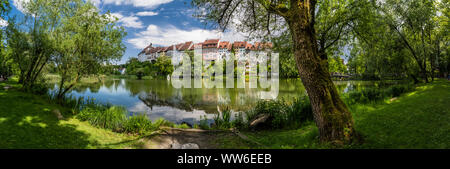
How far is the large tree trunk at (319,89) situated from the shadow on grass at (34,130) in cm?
626

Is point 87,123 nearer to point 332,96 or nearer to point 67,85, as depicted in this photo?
point 67,85

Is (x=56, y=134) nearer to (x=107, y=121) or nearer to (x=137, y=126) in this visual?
(x=107, y=121)

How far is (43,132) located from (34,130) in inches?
11.0

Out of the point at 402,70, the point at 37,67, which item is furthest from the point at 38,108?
the point at 402,70

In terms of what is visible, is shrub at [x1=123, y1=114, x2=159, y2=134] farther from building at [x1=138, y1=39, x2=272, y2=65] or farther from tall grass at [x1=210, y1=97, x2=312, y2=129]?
building at [x1=138, y1=39, x2=272, y2=65]

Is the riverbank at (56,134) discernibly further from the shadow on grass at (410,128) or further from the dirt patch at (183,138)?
the shadow on grass at (410,128)

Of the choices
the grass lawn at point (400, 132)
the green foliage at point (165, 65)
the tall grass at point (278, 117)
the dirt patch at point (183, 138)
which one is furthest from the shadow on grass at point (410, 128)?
the green foliage at point (165, 65)

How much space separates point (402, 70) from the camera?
21828 millimetres

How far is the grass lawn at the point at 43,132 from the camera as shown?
17.1ft

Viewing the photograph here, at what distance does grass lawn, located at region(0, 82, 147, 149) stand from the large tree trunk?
17.3 ft

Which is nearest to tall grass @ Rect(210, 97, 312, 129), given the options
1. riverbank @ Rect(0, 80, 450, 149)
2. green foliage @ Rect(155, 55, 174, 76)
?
riverbank @ Rect(0, 80, 450, 149)

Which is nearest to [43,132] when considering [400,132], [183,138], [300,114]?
[183,138]
